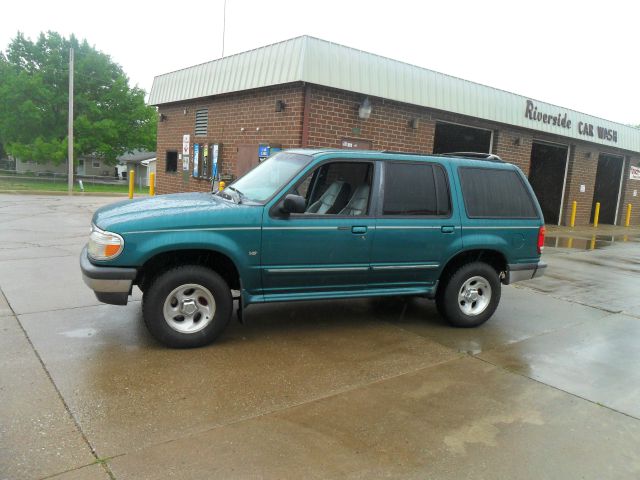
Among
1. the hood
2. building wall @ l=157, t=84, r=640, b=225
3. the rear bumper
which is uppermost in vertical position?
building wall @ l=157, t=84, r=640, b=225

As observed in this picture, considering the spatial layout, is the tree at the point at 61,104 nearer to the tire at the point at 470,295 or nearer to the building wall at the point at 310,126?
the building wall at the point at 310,126

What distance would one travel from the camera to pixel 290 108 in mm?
11039

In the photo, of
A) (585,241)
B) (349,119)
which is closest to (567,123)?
(585,241)

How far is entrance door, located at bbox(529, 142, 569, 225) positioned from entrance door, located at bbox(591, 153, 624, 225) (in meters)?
3.71

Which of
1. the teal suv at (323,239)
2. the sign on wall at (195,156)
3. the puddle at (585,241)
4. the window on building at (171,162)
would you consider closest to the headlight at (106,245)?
the teal suv at (323,239)

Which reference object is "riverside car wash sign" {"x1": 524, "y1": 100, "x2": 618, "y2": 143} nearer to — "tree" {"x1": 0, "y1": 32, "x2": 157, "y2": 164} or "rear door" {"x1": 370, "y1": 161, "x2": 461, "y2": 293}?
"rear door" {"x1": 370, "y1": 161, "x2": 461, "y2": 293}

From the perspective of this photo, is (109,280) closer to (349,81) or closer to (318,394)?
(318,394)

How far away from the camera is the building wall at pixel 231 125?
11086 mm

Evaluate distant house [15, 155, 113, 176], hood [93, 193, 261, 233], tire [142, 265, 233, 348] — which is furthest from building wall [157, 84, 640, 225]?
→ distant house [15, 155, 113, 176]

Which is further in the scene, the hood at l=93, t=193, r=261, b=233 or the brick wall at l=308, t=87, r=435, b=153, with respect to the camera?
the brick wall at l=308, t=87, r=435, b=153

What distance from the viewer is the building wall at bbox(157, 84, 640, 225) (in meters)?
11.0

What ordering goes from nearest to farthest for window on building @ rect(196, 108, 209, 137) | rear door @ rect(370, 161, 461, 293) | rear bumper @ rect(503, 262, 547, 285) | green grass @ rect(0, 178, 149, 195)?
1. rear door @ rect(370, 161, 461, 293)
2. rear bumper @ rect(503, 262, 547, 285)
3. window on building @ rect(196, 108, 209, 137)
4. green grass @ rect(0, 178, 149, 195)

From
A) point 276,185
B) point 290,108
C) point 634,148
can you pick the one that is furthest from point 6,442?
point 634,148

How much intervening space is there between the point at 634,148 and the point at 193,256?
21190 mm
